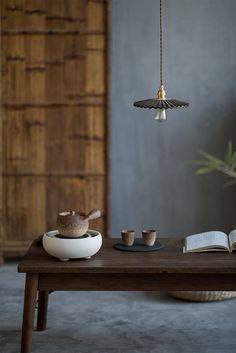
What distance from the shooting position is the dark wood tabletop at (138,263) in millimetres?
3121

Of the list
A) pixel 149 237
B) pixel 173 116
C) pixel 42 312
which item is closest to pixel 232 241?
pixel 149 237

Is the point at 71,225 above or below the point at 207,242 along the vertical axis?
Result: above

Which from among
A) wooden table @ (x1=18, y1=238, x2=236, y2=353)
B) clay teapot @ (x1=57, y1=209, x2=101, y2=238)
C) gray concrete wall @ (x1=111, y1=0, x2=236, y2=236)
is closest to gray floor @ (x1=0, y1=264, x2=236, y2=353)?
wooden table @ (x1=18, y1=238, x2=236, y2=353)

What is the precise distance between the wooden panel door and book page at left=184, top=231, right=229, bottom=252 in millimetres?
1668

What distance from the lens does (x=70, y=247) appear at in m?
3.21

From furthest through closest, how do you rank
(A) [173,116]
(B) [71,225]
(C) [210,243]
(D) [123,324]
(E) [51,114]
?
(A) [173,116] < (E) [51,114] < (D) [123,324] < (C) [210,243] < (B) [71,225]

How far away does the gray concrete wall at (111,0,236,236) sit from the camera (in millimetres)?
5434

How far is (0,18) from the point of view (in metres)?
5.10

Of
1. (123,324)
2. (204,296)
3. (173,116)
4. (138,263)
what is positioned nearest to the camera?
(138,263)

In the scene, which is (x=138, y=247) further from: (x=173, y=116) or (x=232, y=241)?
(x=173, y=116)

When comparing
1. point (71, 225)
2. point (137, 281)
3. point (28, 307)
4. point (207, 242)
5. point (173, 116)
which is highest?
point (173, 116)

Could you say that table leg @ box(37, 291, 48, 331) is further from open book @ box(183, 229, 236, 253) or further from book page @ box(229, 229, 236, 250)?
book page @ box(229, 229, 236, 250)

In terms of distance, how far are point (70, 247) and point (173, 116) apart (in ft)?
8.38

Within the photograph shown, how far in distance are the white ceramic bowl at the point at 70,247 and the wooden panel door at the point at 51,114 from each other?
198cm
